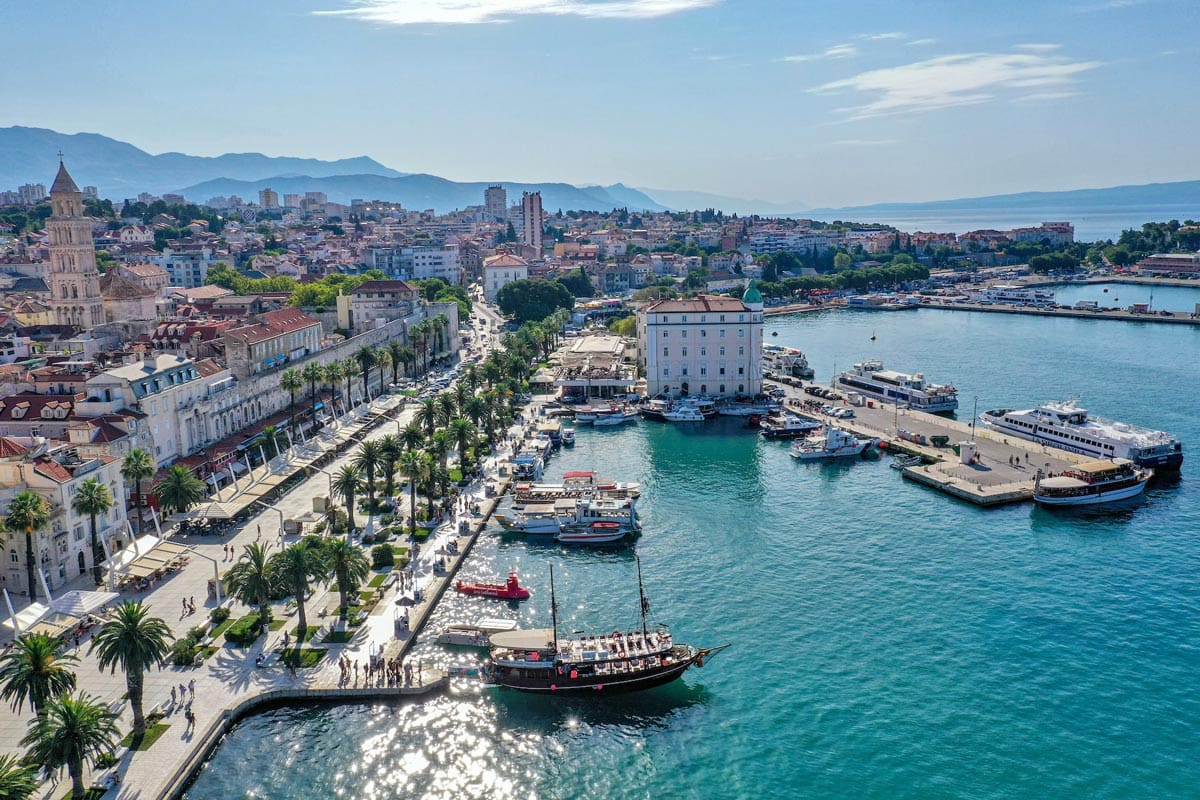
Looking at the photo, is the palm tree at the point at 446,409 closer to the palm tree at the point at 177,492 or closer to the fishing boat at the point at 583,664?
the palm tree at the point at 177,492

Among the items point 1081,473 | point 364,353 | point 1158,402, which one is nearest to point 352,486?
point 364,353

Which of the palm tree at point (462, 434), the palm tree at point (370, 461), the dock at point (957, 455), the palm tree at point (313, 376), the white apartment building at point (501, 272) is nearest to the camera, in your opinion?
the palm tree at point (370, 461)

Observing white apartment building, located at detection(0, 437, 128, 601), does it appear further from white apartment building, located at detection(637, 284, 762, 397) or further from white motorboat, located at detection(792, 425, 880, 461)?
white apartment building, located at detection(637, 284, 762, 397)

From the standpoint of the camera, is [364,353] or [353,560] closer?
[353,560]

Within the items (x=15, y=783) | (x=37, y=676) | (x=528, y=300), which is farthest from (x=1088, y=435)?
(x=528, y=300)

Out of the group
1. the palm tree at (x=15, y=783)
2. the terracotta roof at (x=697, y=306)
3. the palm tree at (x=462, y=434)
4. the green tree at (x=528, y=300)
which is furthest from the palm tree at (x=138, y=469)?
the green tree at (x=528, y=300)

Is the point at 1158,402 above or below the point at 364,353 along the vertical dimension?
below

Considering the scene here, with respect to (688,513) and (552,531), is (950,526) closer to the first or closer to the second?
(688,513)
